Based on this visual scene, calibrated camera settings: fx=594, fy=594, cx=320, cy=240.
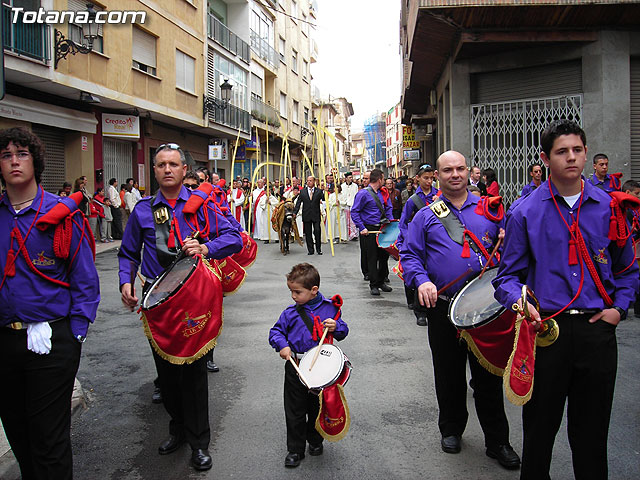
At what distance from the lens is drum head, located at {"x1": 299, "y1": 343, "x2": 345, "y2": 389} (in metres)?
3.66

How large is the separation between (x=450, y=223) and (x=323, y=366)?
1273mm

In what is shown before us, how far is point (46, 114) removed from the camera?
53.7 ft

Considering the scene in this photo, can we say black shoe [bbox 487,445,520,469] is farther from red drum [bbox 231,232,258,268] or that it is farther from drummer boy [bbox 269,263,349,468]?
red drum [bbox 231,232,258,268]

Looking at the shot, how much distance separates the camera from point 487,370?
12.2 feet

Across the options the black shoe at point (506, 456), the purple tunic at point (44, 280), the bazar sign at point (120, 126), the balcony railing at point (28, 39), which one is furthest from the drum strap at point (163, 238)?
the bazar sign at point (120, 126)

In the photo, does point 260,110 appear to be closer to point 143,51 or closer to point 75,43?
point 143,51

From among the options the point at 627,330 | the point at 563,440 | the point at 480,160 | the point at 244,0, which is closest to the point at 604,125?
the point at 480,160

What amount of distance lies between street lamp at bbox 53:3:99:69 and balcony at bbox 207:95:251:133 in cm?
894

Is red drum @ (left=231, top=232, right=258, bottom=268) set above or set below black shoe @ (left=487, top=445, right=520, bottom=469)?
above

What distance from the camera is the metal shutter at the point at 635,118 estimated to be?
38.3 feet

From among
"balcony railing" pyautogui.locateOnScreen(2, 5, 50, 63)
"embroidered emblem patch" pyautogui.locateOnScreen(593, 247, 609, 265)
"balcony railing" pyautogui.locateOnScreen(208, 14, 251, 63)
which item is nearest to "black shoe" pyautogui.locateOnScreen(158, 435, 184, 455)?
"embroidered emblem patch" pyautogui.locateOnScreen(593, 247, 609, 265)

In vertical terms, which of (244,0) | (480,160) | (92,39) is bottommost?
(480,160)

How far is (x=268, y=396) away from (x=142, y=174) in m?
18.4

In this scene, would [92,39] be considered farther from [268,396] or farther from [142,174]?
[268,396]
